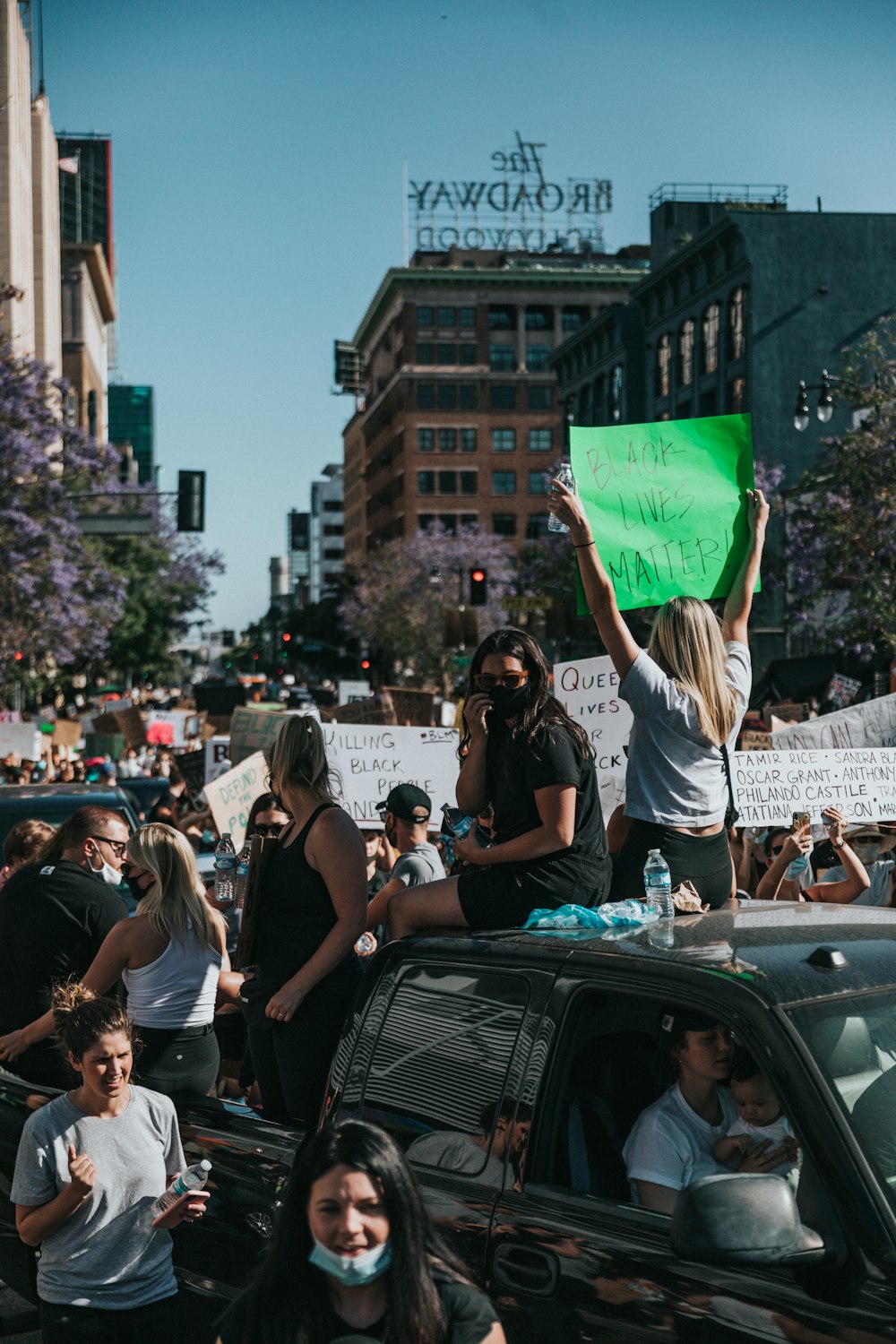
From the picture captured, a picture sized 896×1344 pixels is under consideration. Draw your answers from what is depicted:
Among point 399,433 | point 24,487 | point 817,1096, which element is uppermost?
point 399,433

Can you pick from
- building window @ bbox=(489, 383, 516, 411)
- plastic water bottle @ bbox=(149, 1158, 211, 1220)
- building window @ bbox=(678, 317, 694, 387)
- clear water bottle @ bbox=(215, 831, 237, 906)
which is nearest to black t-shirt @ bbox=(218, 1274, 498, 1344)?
plastic water bottle @ bbox=(149, 1158, 211, 1220)

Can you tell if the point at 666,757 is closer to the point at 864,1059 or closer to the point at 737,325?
the point at 864,1059

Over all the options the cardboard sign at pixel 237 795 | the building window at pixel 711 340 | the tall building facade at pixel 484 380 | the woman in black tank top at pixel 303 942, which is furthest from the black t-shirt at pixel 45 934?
the tall building facade at pixel 484 380

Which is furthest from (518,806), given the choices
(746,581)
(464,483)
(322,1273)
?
(464,483)

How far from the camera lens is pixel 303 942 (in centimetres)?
475

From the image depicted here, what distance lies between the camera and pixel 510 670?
486 cm

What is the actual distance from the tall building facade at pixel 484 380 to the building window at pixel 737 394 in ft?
157

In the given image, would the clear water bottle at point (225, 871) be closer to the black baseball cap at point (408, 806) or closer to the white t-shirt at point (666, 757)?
the black baseball cap at point (408, 806)

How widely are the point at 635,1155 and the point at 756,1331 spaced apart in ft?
1.87

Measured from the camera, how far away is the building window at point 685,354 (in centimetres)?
5347

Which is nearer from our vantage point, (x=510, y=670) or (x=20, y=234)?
(x=510, y=670)

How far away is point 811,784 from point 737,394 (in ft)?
142

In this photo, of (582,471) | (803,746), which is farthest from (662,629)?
(803,746)

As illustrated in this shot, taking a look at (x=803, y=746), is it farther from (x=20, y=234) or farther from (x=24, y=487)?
(x=20, y=234)
